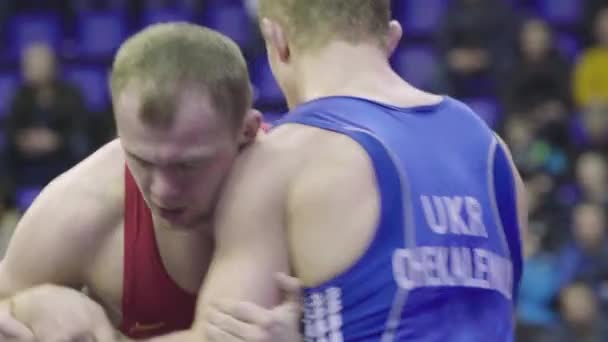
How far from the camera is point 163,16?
10484 mm

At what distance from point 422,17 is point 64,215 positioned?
25.3 feet

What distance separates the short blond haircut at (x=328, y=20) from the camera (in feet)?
10.2

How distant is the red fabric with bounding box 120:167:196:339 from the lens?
123 inches

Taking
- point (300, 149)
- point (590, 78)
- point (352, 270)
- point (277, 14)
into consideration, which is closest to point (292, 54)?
point (277, 14)

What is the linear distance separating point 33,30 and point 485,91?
315cm

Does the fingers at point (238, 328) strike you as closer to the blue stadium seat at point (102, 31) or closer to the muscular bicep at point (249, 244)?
the muscular bicep at point (249, 244)

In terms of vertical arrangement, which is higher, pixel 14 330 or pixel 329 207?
pixel 329 207

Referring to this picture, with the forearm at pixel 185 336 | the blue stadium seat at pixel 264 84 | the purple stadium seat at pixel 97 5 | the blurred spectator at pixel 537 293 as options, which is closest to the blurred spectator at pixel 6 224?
the blue stadium seat at pixel 264 84

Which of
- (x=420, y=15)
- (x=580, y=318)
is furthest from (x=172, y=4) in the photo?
(x=580, y=318)

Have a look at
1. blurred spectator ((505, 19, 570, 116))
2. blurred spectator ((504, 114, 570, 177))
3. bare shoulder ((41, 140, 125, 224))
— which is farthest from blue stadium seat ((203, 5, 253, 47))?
bare shoulder ((41, 140, 125, 224))

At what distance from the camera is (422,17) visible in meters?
10.6

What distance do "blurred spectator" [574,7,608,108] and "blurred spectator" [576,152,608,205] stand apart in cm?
120

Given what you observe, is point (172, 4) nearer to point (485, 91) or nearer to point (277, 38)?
point (485, 91)

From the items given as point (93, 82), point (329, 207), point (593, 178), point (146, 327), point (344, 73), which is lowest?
point (93, 82)
